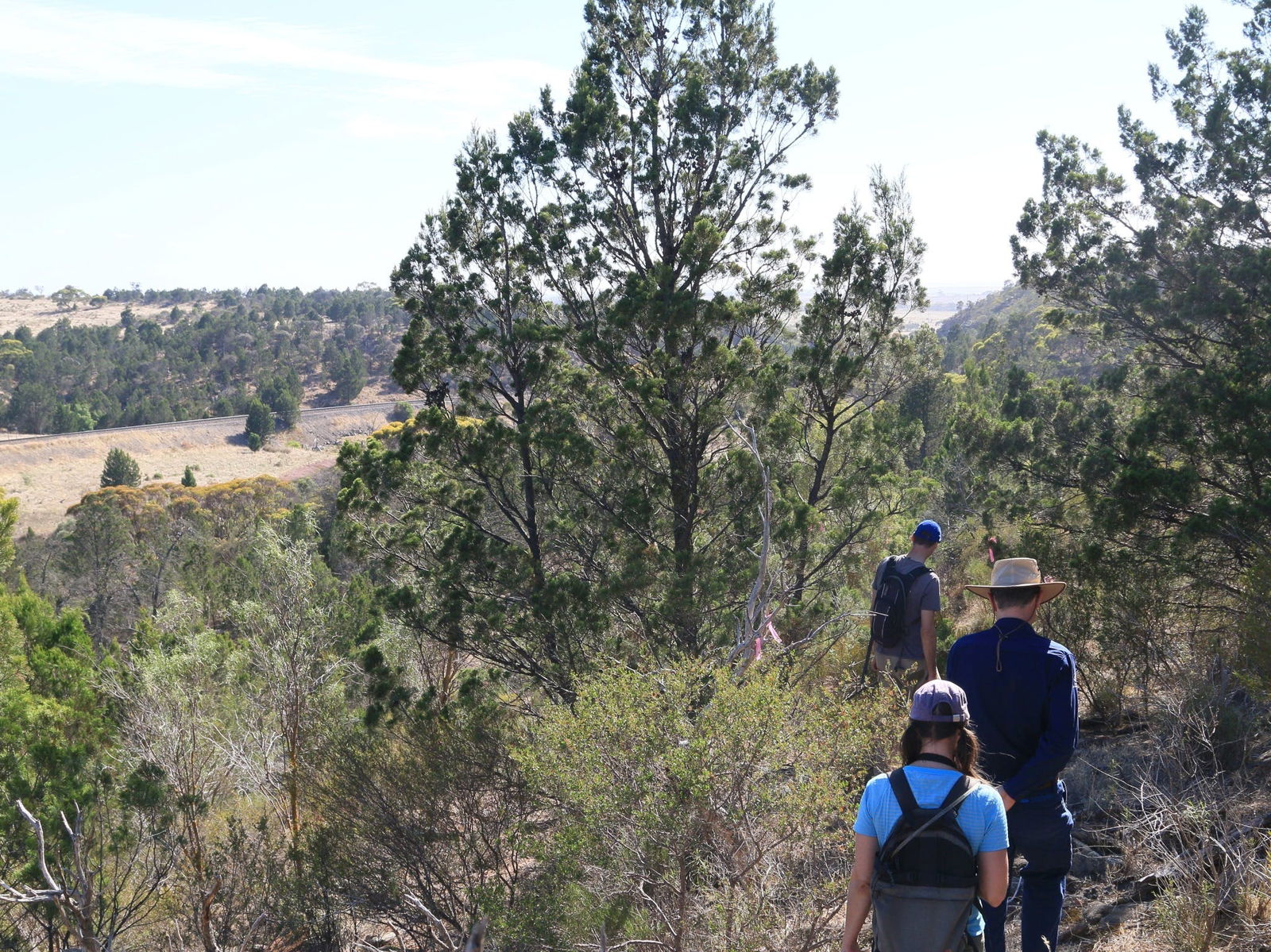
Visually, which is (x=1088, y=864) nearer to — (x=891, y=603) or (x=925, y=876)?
(x=891, y=603)

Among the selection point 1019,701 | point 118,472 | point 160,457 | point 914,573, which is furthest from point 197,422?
point 1019,701

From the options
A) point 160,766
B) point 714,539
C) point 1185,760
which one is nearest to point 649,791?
point 1185,760

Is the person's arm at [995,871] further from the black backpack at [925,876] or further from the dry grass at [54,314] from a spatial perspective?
the dry grass at [54,314]

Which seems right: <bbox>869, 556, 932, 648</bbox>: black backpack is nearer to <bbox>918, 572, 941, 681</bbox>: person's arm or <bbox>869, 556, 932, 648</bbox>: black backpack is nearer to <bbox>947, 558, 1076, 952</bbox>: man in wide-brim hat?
<bbox>918, 572, 941, 681</bbox>: person's arm

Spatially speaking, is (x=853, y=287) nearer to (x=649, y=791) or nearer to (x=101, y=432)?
(x=649, y=791)

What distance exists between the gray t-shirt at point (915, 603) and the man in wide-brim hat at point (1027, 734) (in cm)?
158

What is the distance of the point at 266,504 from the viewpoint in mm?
44188

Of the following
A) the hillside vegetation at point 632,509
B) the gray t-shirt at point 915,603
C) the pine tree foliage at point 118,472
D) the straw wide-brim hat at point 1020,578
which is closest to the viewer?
the straw wide-brim hat at point 1020,578

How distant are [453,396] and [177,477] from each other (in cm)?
5647

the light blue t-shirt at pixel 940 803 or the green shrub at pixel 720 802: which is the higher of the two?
the light blue t-shirt at pixel 940 803

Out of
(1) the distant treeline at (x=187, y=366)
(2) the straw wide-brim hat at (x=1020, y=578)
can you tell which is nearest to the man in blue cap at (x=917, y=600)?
(2) the straw wide-brim hat at (x=1020, y=578)

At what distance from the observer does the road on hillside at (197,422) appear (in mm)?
66125

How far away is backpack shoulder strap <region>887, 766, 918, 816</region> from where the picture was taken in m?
2.50

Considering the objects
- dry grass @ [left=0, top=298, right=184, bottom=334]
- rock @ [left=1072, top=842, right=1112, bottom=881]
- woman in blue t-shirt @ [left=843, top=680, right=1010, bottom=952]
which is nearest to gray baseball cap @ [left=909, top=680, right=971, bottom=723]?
woman in blue t-shirt @ [left=843, top=680, right=1010, bottom=952]
